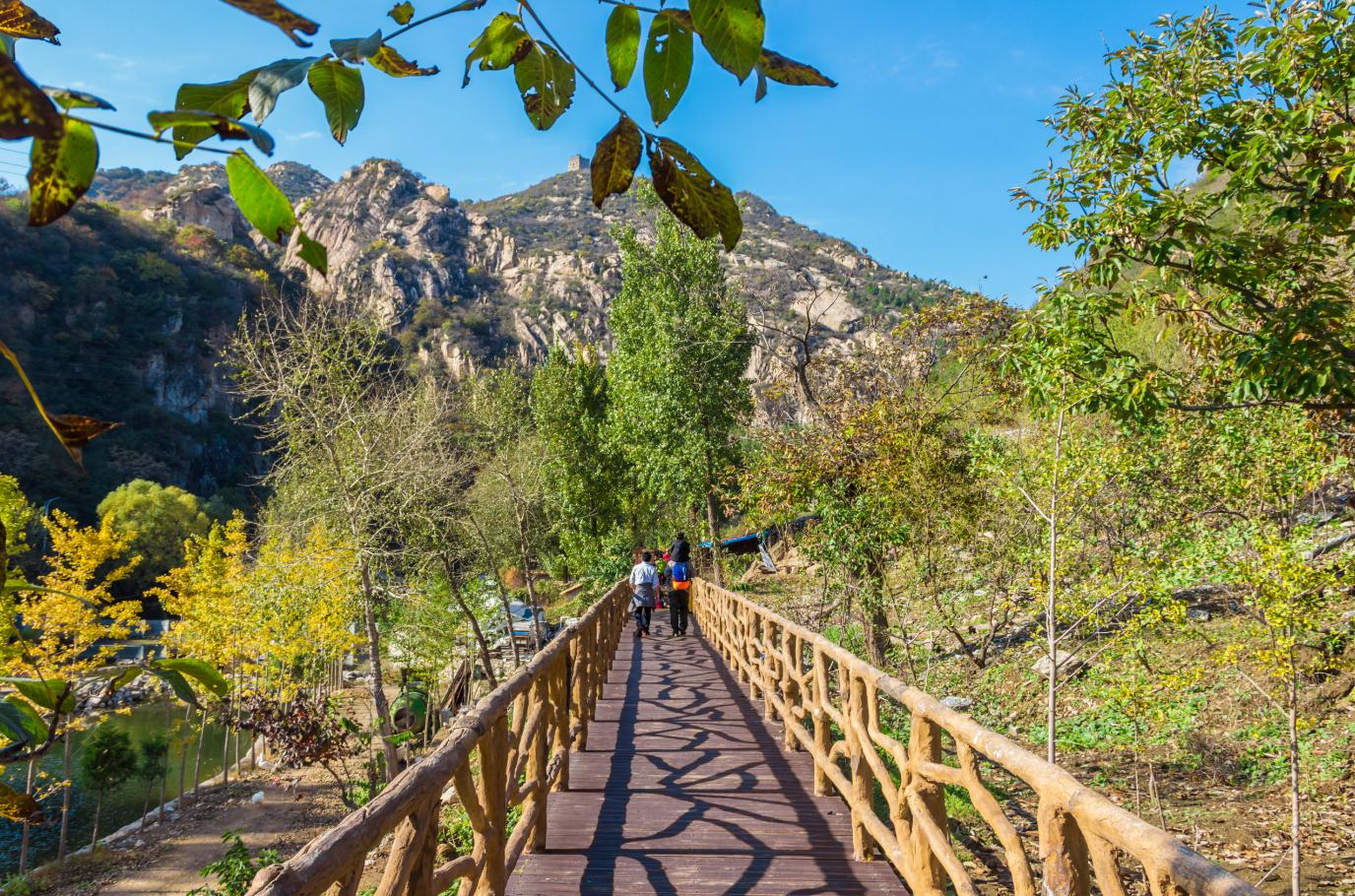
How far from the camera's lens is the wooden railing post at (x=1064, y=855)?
1.94 metres

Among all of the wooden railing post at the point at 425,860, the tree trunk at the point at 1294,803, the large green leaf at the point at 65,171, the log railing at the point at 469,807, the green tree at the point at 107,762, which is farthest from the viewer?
the green tree at the point at 107,762

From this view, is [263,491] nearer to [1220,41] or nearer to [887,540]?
[887,540]

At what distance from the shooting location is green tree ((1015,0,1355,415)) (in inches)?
151

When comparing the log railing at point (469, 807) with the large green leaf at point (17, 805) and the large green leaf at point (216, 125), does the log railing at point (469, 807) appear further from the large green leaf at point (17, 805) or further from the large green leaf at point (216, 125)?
the large green leaf at point (216, 125)

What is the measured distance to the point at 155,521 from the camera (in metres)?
39.7

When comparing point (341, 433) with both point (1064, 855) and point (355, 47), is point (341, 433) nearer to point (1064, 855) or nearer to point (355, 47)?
point (1064, 855)

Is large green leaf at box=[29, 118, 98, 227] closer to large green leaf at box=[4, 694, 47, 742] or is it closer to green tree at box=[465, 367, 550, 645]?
large green leaf at box=[4, 694, 47, 742]

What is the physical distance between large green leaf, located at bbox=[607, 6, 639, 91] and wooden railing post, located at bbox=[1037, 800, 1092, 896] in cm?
204

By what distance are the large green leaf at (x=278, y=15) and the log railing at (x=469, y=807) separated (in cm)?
142

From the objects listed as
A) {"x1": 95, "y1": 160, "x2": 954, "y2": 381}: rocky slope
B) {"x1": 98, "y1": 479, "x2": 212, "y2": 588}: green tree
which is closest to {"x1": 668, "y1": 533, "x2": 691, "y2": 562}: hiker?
{"x1": 98, "y1": 479, "x2": 212, "y2": 588}: green tree

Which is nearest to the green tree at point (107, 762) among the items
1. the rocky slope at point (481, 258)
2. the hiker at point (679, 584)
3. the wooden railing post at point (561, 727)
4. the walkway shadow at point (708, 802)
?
the hiker at point (679, 584)

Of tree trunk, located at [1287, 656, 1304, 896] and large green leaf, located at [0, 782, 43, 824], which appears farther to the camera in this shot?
tree trunk, located at [1287, 656, 1304, 896]

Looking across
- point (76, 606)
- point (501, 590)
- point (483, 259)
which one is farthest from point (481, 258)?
point (76, 606)

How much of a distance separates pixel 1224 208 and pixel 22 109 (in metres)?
5.54
